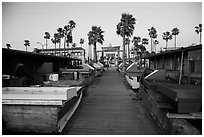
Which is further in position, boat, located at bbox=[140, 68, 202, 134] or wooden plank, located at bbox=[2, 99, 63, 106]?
wooden plank, located at bbox=[2, 99, 63, 106]

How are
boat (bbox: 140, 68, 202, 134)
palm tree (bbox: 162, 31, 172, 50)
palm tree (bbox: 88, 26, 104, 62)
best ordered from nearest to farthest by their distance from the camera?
1. boat (bbox: 140, 68, 202, 134)
2. palm tree (bbox: 88, 26, 104, 62)
3. palm tree (bbox: 162, 31, 172, 50)

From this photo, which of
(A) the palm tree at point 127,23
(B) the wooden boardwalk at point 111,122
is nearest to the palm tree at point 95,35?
(A) the palm tree at point 127,23

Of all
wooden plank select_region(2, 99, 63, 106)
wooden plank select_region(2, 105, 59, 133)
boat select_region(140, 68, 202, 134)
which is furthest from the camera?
wooden plank select_region(2, 105, 59, 133)

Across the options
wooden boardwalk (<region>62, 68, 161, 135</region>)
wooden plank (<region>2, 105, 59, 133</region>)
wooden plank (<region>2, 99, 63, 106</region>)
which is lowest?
wooden boardwalk (<region>62, 68, 161, 135</region>)

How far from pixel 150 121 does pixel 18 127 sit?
177 inches

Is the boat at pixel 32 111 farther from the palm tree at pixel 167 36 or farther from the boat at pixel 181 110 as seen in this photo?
the palm tree at pixel 167 36

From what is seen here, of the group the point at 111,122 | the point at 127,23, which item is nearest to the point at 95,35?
the point at 127,23

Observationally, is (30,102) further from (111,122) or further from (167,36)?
(167,36)

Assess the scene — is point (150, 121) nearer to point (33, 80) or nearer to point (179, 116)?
point (179, 116)

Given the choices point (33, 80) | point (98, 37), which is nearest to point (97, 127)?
point (33, 80)

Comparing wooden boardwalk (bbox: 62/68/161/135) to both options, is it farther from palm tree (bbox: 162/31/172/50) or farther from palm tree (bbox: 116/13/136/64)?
palm tree (bbox: 162/31/172/50)

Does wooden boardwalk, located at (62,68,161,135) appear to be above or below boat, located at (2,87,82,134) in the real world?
below

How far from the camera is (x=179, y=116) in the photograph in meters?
3.40

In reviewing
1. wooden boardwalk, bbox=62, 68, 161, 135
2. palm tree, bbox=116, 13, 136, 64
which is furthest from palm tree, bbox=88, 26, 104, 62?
wooden boardwalk, bbox=62, 68, 161, 135
